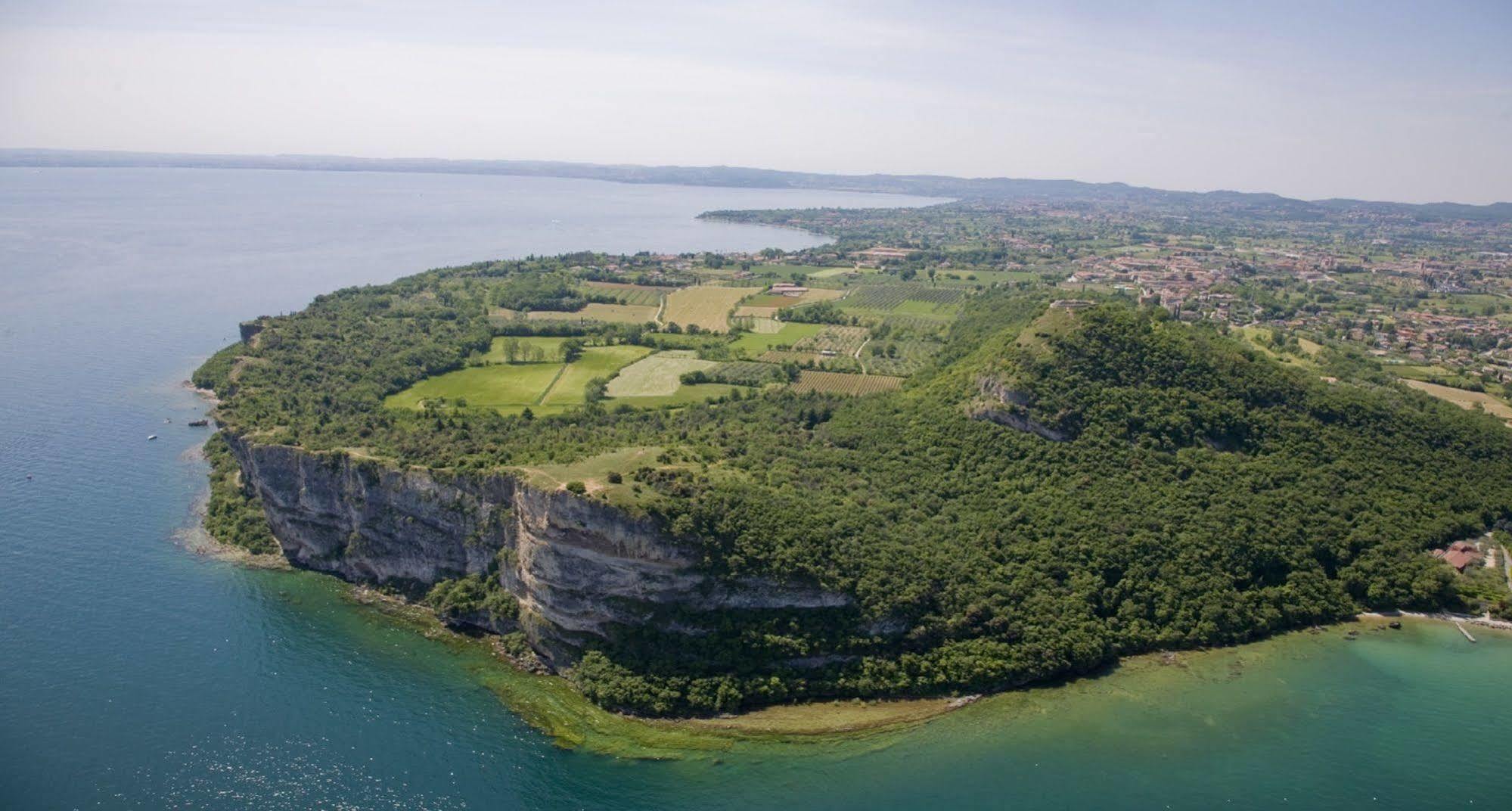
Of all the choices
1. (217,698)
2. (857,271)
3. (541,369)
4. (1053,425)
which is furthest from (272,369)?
(857,271)

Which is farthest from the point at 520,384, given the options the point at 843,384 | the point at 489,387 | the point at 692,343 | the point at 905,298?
the point at 905,298

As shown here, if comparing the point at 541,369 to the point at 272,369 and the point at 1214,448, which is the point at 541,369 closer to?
the point at 272,369

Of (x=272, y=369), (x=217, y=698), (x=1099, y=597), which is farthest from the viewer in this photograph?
(x=272, y=369)

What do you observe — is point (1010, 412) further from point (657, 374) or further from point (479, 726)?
point (479, 726)

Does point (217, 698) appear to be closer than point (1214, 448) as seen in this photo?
Yes

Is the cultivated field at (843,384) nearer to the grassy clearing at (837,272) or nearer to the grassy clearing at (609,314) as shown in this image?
the grassy clearing at (609,314)

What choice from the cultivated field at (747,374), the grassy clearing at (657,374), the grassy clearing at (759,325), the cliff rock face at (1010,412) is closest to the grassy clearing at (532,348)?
the grassy clearing at (657,374)

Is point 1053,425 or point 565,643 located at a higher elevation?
point 1053,425

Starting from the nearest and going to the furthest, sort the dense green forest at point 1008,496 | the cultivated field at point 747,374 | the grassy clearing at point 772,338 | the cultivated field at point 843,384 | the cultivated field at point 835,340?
the dense green forest at point 1008,496 → the cultivated field at point 843,384 → the cultivated field at point 747,374 → the grassy clearing at point 772,338 → the cultivated field at point 835,340
